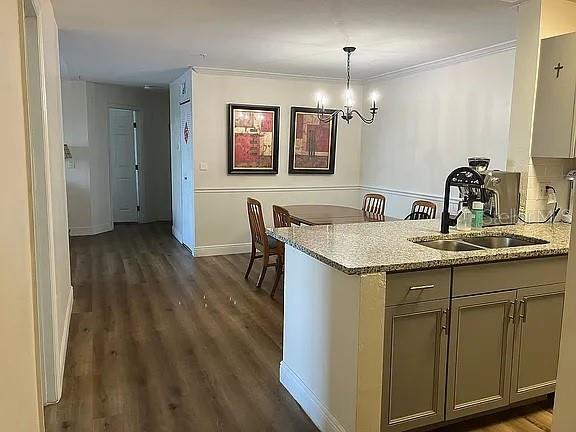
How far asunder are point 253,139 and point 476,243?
4.03 m

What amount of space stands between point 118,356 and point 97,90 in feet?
18.7

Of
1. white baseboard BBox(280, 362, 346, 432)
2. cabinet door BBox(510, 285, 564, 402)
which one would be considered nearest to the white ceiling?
cabinet door BBox(510, 285, 564, 402)

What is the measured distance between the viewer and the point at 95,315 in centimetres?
400

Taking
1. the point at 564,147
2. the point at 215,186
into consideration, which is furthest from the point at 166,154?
the point at 564,147

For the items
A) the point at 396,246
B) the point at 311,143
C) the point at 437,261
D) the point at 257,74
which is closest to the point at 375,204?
the point at 311,143

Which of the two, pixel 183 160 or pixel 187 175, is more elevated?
pixel 183 160

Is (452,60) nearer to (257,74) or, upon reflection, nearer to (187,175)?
(257,74)

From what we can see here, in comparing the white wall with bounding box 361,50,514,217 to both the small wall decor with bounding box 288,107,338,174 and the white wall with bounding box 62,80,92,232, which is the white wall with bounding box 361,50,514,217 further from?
the white wall with bounding box 62,80,92,232

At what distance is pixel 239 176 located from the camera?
6.34 m

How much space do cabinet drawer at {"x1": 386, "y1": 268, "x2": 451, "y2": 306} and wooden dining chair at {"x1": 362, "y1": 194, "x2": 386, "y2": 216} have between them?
3381 millimetres

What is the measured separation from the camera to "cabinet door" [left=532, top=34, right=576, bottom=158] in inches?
113

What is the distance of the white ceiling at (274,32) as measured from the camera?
11.0ft

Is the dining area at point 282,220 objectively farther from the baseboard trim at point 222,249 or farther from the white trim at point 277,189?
the white trim at point 277,189

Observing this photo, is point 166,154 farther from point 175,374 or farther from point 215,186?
point 175,374
